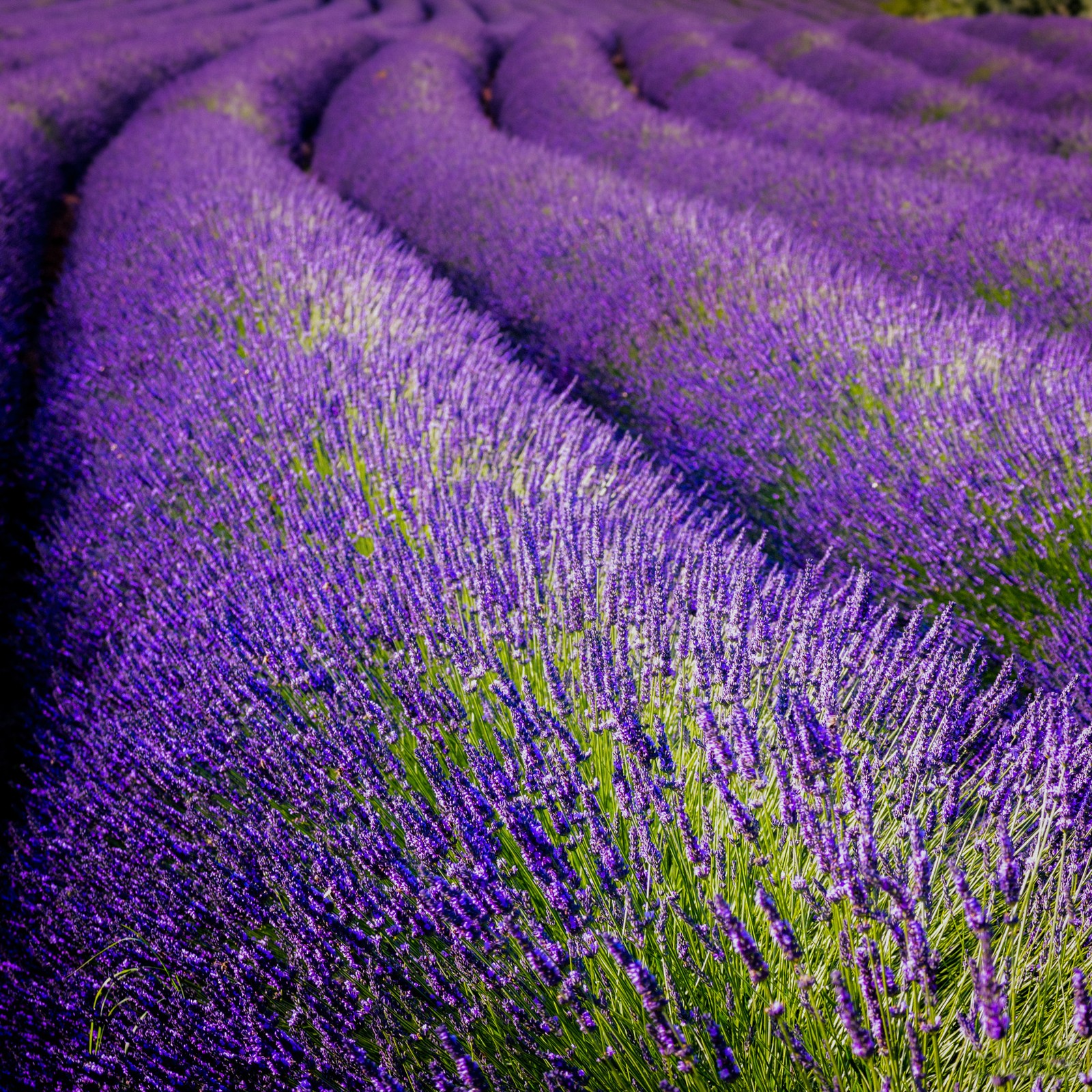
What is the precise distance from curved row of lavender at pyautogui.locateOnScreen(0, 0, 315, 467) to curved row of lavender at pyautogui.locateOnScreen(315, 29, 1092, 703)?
2.17m

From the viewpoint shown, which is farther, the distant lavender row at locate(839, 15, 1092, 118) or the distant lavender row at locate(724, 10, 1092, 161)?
the distant lavender row at locate(839, 15, 1092, 118)

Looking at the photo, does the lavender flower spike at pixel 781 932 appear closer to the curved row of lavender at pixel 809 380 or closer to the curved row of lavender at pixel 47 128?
the curved row of lavender at pixel 809 380

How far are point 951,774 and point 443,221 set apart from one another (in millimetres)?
3995

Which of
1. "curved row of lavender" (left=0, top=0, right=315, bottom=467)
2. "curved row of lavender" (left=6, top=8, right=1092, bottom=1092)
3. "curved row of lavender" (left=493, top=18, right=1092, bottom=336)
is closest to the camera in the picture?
"curved row of lavender" (left=6, top=8, right=1092, bottom=1092)

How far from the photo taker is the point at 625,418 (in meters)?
3.04

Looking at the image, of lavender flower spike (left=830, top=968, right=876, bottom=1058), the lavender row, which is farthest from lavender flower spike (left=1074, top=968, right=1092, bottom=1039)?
the lavender row

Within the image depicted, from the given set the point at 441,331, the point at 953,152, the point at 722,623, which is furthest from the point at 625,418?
the point at 953,152

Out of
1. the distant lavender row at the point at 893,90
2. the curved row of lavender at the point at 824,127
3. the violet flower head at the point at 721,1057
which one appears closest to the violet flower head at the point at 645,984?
the violet flower head at the point at 721,1057

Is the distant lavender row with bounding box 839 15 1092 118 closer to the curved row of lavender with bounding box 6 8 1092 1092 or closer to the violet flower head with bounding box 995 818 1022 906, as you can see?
the curved row of lavender with bounding box 6 8 1092 1092

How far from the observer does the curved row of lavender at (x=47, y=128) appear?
11.8 ft

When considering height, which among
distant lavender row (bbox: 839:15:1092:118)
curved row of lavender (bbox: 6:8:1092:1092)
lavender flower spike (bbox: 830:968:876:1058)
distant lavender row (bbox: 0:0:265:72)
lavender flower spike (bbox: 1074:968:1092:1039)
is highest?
distant lavender row (bbox: 839:15:1092:118)

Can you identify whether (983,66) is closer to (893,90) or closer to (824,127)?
(893,90)

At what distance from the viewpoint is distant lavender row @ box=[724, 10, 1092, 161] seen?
213 inches

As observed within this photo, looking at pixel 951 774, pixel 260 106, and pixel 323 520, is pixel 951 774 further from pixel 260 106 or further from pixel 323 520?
pixel 260 106
